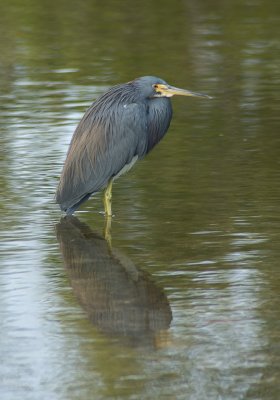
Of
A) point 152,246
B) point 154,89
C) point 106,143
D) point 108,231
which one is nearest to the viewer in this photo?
point 152,246

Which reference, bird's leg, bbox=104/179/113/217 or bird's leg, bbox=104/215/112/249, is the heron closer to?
bird's leg, bbox=104/179/113/217

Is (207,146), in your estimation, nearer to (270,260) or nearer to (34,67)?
(270,260)

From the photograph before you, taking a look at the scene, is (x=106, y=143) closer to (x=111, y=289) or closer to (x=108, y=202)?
(x=108, y=202)

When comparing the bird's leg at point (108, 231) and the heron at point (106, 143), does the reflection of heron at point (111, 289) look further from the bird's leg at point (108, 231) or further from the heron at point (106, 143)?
the heron at point (106, 143)

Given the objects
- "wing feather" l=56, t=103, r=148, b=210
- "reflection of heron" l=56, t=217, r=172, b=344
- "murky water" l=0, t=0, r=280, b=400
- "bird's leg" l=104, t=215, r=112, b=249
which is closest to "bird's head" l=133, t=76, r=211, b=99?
"wing feather" l=56, t=103, r=148, b=210

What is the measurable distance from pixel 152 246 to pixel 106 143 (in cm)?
132

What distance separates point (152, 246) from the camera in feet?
28.5

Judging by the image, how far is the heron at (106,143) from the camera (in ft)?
31.6

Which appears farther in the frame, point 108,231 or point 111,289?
point 108,231

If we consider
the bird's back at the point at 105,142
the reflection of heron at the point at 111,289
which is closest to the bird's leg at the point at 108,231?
the reflection of heron at the point at 111,289

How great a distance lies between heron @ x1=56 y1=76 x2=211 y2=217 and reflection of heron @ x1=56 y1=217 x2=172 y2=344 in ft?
1.30

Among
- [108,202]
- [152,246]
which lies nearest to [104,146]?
[108,202]

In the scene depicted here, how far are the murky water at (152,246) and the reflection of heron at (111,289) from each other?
0.01 metres

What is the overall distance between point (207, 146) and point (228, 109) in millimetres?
1650
